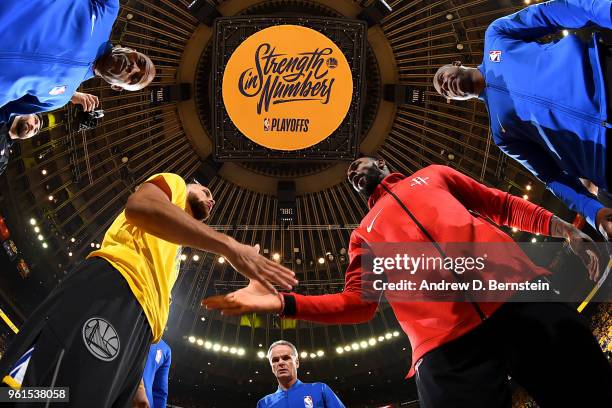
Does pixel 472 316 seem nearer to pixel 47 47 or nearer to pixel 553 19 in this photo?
pixel 553 19

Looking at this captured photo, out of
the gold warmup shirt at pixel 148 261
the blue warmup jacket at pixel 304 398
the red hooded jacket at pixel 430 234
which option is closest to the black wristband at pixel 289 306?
the red hooded jacket at pixel 430 234

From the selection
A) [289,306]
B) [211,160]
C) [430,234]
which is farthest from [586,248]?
[211,160]

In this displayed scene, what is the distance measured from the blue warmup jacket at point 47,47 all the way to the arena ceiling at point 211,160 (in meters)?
5.19

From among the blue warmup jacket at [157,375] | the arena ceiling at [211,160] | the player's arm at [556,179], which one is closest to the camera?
the player's arm at [556,179]

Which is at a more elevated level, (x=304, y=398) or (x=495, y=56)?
(x=495, y=56)

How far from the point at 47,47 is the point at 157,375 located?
3184 mm

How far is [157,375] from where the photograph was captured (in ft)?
15.2

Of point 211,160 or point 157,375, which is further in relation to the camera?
point 211,160

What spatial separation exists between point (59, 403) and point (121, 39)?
7809 mm

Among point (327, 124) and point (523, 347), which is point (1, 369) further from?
point (327, 124)

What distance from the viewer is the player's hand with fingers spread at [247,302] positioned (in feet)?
6.57

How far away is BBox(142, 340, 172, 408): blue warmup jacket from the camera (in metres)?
4.38

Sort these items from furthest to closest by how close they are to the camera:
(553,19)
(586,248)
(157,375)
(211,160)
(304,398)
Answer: (211,160) → (304,398) → (157,375) → (553,19) → (586,248)

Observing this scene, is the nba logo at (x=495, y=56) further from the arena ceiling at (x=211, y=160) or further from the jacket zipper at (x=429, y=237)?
the arena ceiling at (x=211, y=160)
